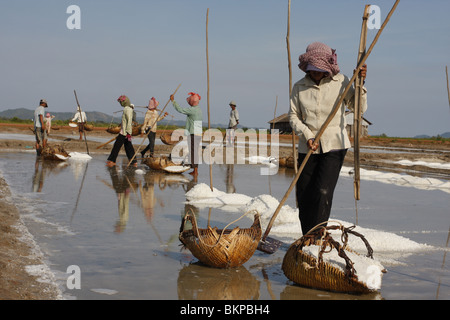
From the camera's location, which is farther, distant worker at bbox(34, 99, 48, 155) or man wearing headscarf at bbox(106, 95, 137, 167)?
distant worker at bbox(34, 99, 48, 155)

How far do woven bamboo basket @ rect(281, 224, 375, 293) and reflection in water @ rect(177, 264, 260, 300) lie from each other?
1.01 ft

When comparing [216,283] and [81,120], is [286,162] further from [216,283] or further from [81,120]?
[216,283]

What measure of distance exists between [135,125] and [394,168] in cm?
837

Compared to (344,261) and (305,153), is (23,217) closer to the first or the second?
(305,153)

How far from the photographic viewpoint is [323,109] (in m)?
5.17

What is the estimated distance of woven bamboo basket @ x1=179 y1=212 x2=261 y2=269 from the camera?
4.59 metres

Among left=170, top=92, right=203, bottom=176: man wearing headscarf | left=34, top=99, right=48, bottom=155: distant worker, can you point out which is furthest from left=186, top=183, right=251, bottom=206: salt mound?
left=34, top=99, right=48, bottom=155: distant worker

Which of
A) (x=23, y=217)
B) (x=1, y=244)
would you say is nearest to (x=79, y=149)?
(x=23, y=217)

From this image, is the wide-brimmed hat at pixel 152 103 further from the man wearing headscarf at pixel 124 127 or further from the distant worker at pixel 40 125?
the distant worker at pixel 40 125

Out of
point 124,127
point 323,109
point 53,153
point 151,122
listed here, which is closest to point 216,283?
point 323,109

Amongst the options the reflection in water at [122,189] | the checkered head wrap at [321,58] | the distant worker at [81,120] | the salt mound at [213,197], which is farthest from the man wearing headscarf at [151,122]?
the checkered head wrap at [321,58]

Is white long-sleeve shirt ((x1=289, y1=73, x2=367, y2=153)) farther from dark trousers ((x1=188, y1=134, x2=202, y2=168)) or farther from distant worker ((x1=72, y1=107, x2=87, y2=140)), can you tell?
distant worker ((x1=72, y1=107, x2=87, y2=140))
